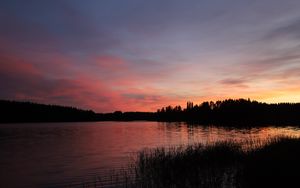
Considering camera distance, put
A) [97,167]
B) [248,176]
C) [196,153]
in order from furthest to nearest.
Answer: [97,167] → [196,153] → [248,176]

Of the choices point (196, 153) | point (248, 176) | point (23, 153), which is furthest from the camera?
point (23, 153)

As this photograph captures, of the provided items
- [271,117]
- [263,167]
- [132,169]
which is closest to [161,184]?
[263,167]

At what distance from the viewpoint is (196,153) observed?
27.9 m

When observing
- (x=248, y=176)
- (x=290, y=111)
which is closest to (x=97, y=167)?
(x=248, y=176)

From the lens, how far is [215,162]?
86.2 feet

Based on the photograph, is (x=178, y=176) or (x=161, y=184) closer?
(x=161, y=184)

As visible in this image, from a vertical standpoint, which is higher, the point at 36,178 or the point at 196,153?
the point at 196,153

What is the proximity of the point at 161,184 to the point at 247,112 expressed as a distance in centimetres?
18064

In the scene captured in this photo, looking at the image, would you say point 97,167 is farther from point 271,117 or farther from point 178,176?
point 271,117

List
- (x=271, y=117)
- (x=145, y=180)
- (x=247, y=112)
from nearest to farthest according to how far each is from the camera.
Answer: (x=145, y=180) < (x=271, y=117) < (x=247, y=112)

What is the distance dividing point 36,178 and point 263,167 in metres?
18.1

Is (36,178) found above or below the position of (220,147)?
below

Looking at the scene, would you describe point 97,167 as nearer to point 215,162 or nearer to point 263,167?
point 215,162

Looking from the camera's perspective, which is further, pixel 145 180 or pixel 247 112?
pixel 247 112
